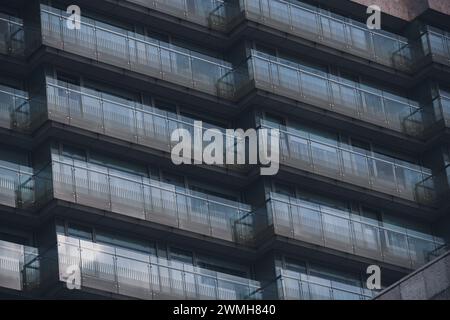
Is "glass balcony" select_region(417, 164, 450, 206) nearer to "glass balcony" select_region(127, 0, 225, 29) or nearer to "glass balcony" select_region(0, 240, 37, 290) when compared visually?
"glass balcony" select_region(127, 0, 225, 29)

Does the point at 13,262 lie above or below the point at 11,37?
below

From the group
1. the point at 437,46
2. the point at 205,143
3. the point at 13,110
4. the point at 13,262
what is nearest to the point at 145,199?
the point at 205,143

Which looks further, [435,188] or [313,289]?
[435,188]

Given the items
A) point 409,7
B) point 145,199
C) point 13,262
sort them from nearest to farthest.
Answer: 1. point 13,262
2. point 145,199
3. point 409,7

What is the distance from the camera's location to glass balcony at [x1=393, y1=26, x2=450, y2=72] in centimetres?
8425

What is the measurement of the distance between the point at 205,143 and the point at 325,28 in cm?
1001

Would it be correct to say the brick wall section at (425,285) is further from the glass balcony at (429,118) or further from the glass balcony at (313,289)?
the glass balcony at (429,118)

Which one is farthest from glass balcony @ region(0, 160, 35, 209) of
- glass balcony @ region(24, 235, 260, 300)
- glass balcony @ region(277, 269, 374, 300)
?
glass balcony @ region(277, 269, 374, 300)

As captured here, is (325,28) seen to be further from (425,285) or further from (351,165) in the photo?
(425,285)

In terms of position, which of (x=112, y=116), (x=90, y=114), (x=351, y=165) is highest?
(x=112, y=116)

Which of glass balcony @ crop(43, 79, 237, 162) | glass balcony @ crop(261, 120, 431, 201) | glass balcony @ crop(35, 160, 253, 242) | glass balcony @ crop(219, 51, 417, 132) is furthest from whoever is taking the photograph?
glass balcony @ crop(219, 51, 417, 132)

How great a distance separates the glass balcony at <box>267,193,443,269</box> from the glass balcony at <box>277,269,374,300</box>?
1777mm

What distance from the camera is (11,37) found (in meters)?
73.8

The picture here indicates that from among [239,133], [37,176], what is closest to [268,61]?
[239,133]
